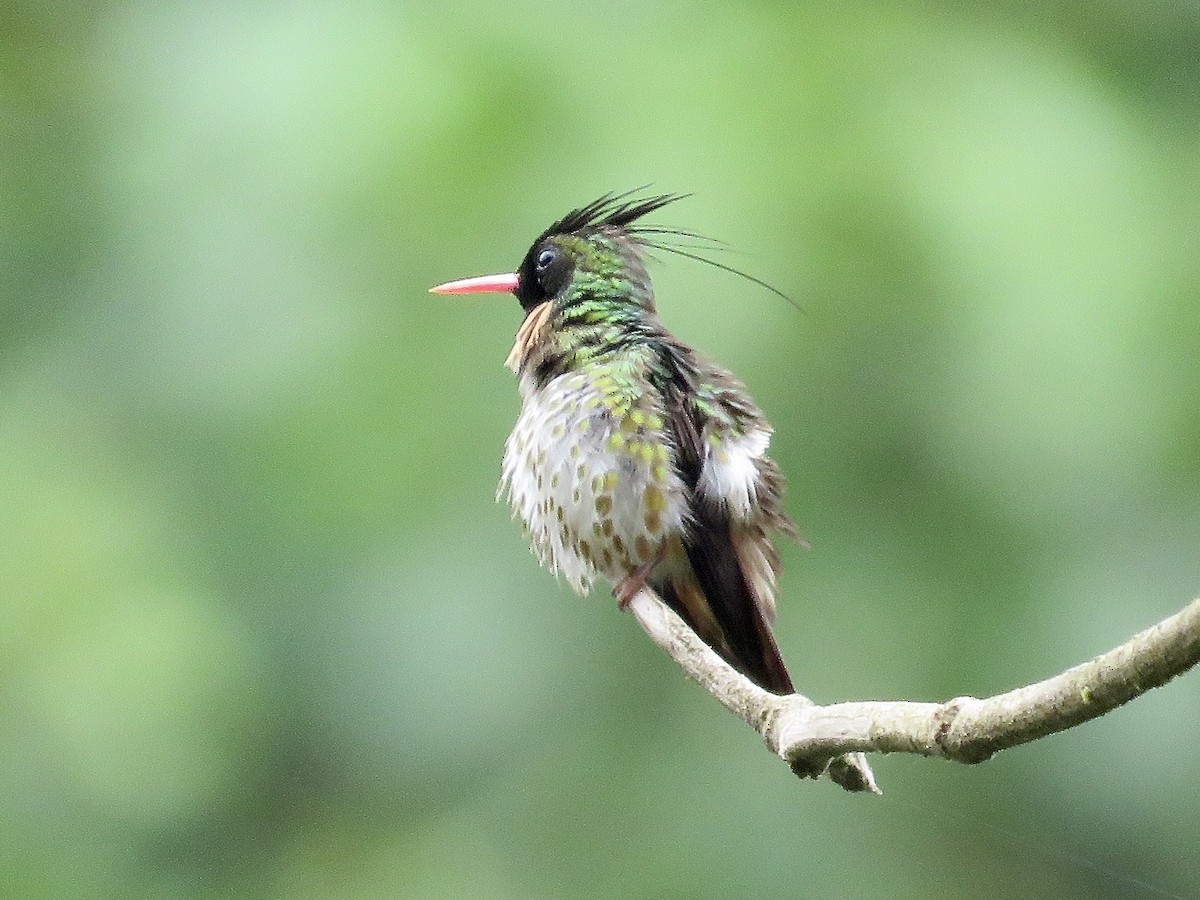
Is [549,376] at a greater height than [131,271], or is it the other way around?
[131,271]

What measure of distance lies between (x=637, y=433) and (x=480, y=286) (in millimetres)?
339

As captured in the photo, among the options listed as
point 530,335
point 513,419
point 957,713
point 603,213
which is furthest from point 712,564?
point 513,419

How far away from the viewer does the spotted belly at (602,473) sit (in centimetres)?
216

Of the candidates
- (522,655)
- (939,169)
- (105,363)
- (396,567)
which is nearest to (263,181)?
(105,363)

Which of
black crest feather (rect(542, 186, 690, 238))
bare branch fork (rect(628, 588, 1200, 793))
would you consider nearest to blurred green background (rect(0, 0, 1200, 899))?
black crest feather (rect(542, 186, 690, 238))

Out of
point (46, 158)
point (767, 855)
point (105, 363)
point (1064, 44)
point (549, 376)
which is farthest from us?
point (46, 158)

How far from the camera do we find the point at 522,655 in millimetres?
3355

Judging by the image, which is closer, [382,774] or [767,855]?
[767,855]

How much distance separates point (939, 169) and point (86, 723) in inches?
94.2

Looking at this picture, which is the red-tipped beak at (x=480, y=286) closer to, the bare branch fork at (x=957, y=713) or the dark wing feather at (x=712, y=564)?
the dark wing feather at (x=712, y=564)

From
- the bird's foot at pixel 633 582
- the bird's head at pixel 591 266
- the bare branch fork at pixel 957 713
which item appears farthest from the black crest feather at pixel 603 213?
the bare branch fork at pixel 957 713

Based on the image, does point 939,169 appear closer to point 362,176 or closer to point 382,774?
point 362,176

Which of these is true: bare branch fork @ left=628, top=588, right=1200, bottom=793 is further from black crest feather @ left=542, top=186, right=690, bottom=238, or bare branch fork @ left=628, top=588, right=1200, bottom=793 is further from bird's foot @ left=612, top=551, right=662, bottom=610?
black crest feather @ left=542, top=186, right=690, bottom=238

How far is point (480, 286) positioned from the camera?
1.96 metres
